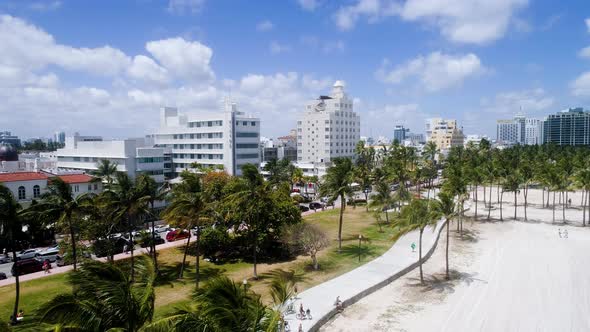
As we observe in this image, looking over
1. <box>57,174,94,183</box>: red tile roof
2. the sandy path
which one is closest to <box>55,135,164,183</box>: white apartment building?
<box>57,174,94,183</box>: red tile roof

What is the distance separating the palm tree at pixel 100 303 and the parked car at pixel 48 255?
40.0m

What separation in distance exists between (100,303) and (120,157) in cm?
7110

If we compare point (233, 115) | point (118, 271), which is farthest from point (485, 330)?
point (233, 115)

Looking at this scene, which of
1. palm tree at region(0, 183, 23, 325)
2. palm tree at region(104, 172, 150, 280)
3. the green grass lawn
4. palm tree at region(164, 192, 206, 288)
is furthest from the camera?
palm tree at region(104, 172, 150, 280)

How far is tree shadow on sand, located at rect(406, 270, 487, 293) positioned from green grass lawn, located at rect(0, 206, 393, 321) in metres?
6.33

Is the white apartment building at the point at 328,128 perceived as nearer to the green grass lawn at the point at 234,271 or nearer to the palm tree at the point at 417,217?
the green grass lawn at the point at 234,271

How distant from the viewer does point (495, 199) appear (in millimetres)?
86500

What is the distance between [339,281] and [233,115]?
65.5m

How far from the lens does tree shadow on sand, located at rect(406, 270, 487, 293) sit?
32.2 meters

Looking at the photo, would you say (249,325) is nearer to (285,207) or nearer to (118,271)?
(118,271)

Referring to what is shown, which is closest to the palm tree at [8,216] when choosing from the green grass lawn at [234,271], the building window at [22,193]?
the green grass lawn at [234,271]

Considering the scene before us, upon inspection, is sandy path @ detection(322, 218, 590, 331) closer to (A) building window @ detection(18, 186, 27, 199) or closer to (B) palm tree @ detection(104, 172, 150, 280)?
(B) palm tree @ detection(104, 172, 150, 280)

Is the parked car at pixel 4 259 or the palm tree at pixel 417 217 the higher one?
the palm tree at pixel 417 217

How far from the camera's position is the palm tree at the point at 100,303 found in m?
7.85
